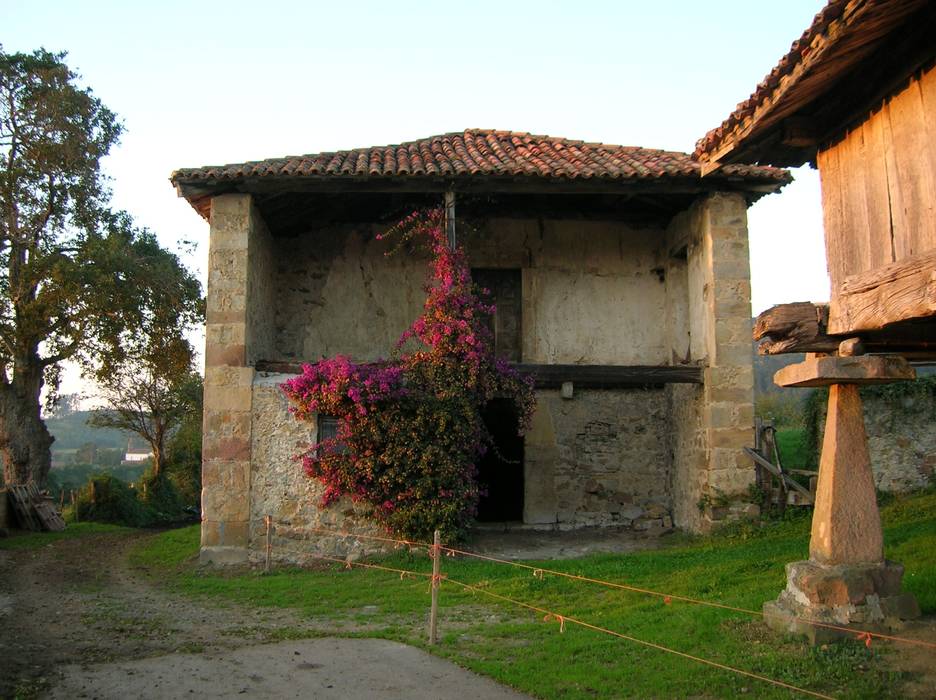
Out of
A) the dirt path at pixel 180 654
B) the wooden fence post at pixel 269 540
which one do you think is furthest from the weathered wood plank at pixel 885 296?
the wooden fence post at pixel 269 540

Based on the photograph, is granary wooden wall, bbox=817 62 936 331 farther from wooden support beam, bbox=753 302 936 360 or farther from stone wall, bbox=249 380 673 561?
stone wall, bbox=249 380 673 561

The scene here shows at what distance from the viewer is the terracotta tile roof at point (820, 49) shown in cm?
435

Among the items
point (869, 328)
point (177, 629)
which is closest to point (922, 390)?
point (869, 328)

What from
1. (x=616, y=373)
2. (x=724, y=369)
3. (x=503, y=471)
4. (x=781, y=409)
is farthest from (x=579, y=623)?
(x=781, y=409)

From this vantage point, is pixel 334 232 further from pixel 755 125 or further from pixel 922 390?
pixel 922 390

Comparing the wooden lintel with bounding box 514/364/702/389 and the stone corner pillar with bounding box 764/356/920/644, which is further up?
the wooden lintel with bounding box 514/364/702/389

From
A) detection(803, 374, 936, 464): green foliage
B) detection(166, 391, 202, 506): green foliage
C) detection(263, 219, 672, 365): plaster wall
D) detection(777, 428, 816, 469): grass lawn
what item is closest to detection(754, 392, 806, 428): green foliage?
detection(777, 428, 816, 469): grass lawn

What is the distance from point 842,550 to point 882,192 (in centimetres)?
247

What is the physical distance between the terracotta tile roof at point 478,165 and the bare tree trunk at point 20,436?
8.30 m

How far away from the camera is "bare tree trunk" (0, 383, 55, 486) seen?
51.3 ft

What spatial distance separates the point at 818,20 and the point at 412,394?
6313 mm

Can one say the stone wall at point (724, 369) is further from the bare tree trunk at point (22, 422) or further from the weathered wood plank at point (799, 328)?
the bare tree trunk at point (22, 422)

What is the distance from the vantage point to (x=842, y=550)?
5699 millimetres

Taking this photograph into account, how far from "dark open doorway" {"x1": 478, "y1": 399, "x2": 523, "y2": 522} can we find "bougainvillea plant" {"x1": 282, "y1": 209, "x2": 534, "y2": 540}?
9.27ft
